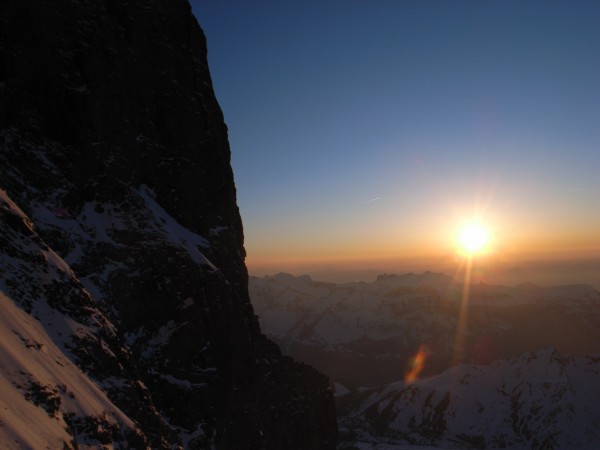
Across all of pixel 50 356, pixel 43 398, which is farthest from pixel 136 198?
pixel 43 398

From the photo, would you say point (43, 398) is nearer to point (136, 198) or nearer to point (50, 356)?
point (50, 356)

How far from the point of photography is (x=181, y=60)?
93250 millimetres

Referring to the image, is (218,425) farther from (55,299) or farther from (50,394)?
(50,394)

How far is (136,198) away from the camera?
7569cm

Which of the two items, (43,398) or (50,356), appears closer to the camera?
(43,398)

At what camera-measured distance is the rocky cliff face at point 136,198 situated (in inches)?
2506

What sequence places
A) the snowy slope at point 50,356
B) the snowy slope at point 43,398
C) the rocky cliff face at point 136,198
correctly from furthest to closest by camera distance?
the rocky cliff face at point 136,198 → the snowy slope at point 50,356 → the snowy slope at point 43,398

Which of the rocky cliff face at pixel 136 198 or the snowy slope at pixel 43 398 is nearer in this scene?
the snowy slope at pixel 43 398

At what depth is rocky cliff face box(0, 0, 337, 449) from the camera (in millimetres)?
63656

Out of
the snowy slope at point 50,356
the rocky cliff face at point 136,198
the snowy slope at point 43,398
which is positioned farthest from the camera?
the rocky cliff face at point 136,198

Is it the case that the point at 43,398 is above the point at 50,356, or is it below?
below

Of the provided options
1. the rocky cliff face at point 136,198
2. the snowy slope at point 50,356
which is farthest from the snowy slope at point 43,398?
the rocky cliff face at point 136,198

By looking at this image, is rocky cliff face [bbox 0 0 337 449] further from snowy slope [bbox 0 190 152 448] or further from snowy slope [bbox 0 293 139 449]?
snowy slope [bbox 0 293 139 449]

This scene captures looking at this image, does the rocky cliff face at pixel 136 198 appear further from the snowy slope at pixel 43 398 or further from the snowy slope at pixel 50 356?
the snowy slope at pixel 43 398
